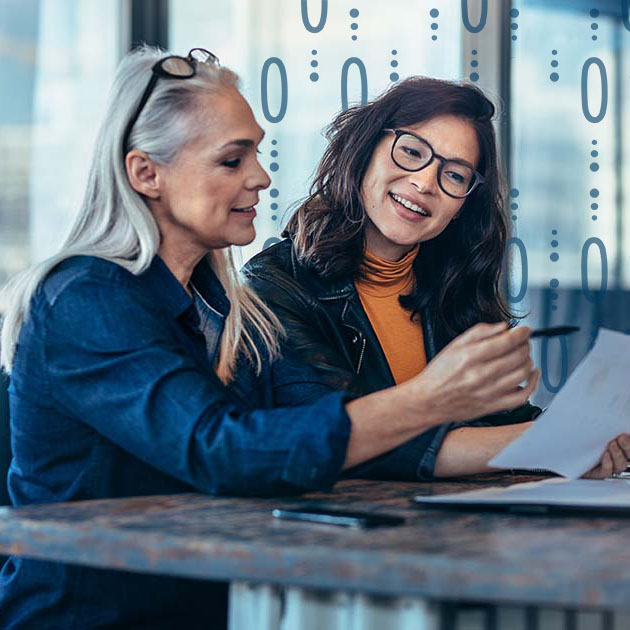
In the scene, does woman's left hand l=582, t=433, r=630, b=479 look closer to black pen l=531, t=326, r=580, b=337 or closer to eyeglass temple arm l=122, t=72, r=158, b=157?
black pen l=531, t=326, r=580, b=337

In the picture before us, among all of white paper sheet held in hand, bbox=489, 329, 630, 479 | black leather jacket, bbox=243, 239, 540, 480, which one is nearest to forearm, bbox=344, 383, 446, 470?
white paper sheet held in hand, bbox=489, 329, 630, 479

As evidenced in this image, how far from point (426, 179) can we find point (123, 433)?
3.24ft

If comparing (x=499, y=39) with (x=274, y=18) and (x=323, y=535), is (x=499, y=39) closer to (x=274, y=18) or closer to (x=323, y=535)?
(x=274, y=18)

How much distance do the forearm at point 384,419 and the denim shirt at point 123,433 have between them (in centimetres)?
2

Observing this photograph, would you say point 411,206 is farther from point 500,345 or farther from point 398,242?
point 500,345

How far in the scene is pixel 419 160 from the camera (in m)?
2.08

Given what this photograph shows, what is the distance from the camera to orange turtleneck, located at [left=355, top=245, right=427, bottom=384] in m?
1.99

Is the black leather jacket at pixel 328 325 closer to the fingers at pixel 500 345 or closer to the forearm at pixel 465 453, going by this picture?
the forearm at pixel 465 453

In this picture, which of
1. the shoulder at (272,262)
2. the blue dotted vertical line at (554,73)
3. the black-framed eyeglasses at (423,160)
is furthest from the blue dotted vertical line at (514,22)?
the shoulder at (272,262)

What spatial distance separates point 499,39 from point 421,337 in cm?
163

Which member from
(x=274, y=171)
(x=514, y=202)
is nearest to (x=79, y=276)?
(x=274, y=171)

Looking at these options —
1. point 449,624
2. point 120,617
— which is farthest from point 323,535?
point 120,617

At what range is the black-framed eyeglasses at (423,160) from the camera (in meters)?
2.08

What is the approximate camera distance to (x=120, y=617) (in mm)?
1266
